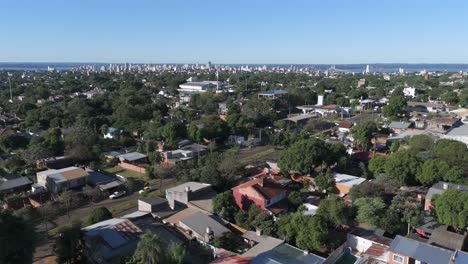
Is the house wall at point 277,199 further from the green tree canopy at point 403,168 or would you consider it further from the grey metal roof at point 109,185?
the grey metal roof at point 109,185

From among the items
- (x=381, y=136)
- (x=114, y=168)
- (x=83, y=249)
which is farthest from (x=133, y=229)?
(x=381, y=136)

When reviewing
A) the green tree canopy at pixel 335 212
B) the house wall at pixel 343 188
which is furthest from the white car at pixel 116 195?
the house wall at pixel 343 188

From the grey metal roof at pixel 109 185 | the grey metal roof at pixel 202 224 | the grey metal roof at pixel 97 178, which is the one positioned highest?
the grey metal roof at pixel 202 224

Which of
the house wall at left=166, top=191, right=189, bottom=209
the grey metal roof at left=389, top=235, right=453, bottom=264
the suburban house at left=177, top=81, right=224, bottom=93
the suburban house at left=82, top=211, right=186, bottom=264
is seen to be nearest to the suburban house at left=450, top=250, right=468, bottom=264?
the grey metal roof at left=389, top=235, right=453, bottom=264

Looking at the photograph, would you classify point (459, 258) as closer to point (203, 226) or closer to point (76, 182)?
point (203, 226)

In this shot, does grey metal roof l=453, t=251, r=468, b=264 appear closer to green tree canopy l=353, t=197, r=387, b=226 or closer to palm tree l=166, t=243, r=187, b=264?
green tree canopy l=353, t=197, r=387, b=226

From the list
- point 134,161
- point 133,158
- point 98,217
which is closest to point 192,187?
point 98,217
